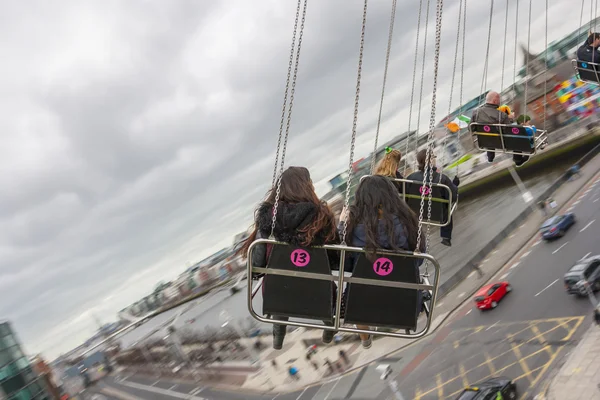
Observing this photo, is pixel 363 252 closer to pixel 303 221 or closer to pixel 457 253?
pixel 303 221

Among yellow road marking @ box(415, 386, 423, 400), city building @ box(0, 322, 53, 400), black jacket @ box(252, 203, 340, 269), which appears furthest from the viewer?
yellow road marking @ box(415, 386, 423, 400)

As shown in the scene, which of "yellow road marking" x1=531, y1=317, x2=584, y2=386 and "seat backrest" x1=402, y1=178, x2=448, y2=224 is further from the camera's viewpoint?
"yellow road marking" x1=531, y1=317, x2=584, y2=386

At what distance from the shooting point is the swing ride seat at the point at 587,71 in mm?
6633

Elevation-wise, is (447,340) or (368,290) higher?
(368,290)

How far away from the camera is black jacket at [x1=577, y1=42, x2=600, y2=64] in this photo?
21.6ft

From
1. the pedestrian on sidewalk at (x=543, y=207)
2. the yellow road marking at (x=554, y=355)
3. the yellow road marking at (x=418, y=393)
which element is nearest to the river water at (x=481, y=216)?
the pedestrian on sidewalk at (x=543, y=207)

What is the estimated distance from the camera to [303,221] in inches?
108

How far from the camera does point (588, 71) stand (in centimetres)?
677

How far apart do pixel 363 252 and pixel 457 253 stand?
42.4 meters

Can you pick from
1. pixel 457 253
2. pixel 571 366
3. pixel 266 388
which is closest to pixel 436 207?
pixel 571 366

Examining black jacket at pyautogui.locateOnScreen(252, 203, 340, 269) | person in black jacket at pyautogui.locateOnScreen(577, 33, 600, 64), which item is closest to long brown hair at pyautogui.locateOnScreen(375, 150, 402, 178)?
black jacket at pyautogui.locateOnScreen(252, 203, 340, 269)

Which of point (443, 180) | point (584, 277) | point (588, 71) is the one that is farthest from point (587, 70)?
point (584, 277)

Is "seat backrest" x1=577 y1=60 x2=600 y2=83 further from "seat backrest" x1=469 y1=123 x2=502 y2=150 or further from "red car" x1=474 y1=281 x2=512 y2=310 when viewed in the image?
"red car" x1=474 y1=281 x2=512 y2=310

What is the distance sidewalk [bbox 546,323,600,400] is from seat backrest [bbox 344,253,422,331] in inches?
799
